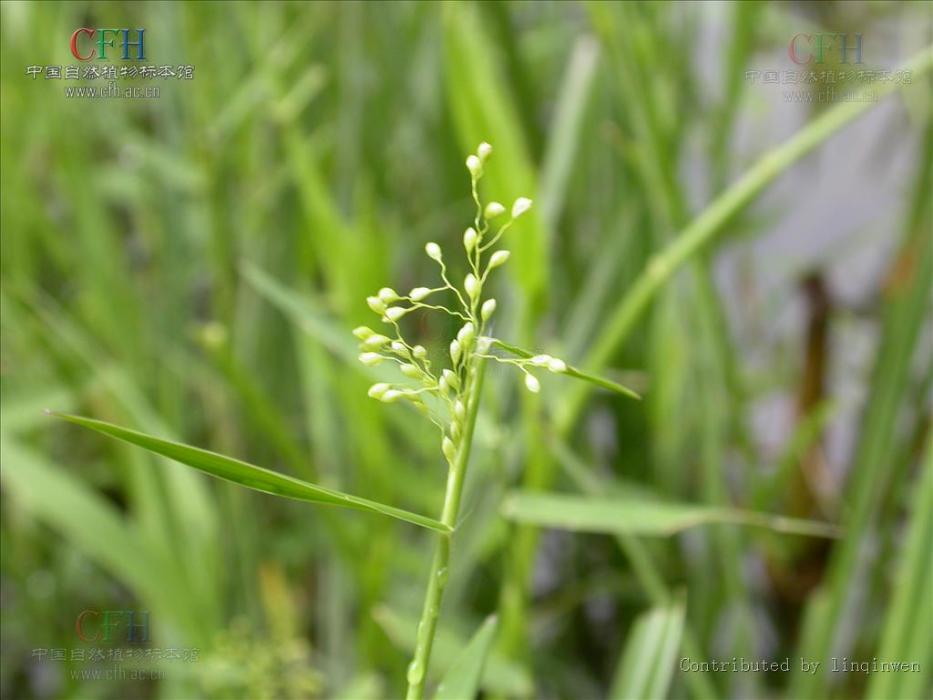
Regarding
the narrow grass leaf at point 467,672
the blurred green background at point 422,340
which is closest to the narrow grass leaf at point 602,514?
Answer: the blurred green background at point 422,340

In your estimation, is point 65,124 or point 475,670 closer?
point 475,670

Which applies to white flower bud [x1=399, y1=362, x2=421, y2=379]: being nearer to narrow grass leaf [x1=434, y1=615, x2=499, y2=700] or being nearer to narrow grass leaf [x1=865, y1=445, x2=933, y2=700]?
narrow grass leaf [x1=434, y1=615, x2=499, y2=700]

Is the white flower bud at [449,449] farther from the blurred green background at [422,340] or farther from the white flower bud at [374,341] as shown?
the blurred green background at [422,340]

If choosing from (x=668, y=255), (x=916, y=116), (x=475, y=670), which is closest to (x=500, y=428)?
(x=668, y=255)

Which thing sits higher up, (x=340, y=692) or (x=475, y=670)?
(x=475, y=670)

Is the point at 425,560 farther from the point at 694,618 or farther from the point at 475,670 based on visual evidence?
the point at 475,670

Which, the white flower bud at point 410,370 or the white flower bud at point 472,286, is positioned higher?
the white flower bud at point 472,286

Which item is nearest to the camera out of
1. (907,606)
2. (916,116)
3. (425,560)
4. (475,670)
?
(475,670)
